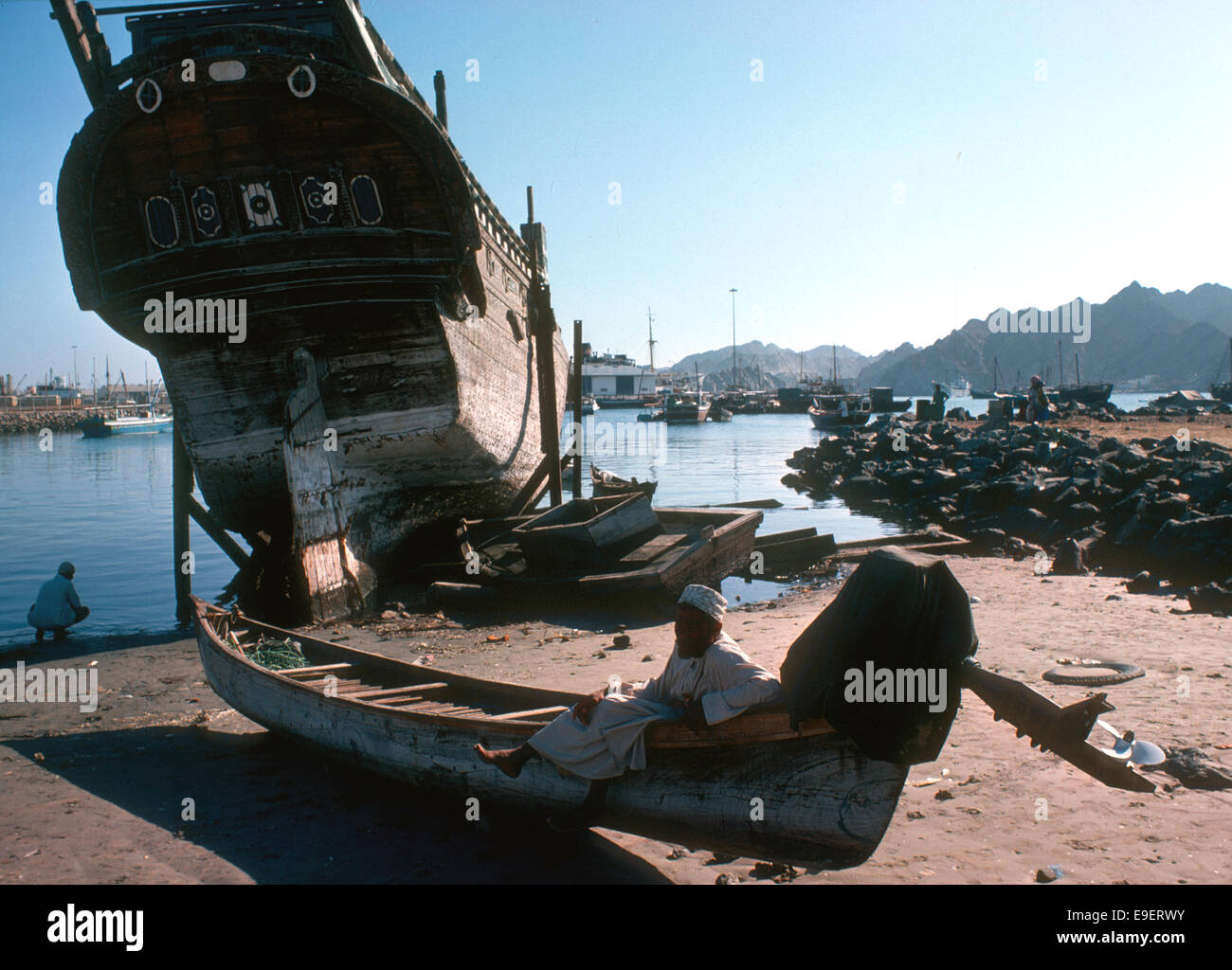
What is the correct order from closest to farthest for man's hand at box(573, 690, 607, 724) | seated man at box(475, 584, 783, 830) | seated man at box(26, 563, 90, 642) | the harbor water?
seated man at box(475, 584, 783, 830)
man's hand at box(573, 690, 607, 724)
seated man at box(26, 563, 90, 642)
the harbor water

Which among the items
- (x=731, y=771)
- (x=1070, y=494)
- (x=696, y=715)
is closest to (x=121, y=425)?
(x=1070, y=494)

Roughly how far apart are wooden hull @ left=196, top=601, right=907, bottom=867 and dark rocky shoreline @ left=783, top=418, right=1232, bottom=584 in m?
9.51

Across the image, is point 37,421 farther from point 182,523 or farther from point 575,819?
point 575,819

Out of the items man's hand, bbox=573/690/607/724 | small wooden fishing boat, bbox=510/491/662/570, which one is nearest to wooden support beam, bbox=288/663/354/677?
man's hand, bbox=573/690/607/724

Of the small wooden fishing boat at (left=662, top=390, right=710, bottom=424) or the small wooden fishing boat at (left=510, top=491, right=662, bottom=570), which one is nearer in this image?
the small wooden fishing boat at (left=510, top=491, right=662, bottom=570)

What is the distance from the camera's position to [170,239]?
409 inches

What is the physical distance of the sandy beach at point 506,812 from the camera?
Answer: 14.5ft

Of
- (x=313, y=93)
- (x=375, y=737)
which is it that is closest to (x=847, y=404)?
(x=313, y=93)

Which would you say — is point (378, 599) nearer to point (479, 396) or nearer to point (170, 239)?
point (479, 396)

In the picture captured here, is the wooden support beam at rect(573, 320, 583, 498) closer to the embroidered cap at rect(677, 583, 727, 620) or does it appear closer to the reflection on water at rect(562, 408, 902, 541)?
the reflection on water at rect(562, 408, 902, 541)

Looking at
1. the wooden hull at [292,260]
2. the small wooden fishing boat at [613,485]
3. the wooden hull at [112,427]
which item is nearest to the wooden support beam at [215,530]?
the wooden hull at [292,260]

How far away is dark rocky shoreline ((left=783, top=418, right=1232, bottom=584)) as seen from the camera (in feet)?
38.9

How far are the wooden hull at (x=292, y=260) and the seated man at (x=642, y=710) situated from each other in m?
7.80
